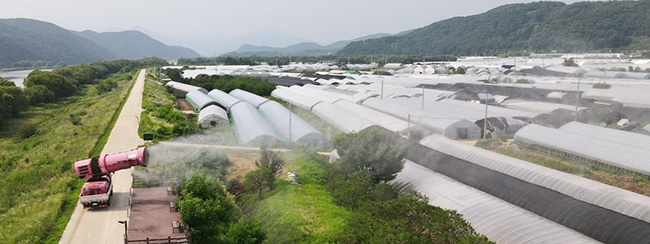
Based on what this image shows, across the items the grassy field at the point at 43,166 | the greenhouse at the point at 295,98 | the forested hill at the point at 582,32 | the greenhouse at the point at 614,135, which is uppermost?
the forested hill at the point at 582,32

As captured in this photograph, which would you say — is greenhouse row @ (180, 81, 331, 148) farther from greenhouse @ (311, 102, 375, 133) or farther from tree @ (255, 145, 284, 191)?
tree @ (255, 145, 284, 191)

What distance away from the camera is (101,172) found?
55.3 ft

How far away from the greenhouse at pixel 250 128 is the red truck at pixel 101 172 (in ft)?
30.6

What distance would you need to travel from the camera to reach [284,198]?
16766 mm

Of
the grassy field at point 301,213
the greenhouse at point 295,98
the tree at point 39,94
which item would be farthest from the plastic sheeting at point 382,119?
the tree at point 39,94

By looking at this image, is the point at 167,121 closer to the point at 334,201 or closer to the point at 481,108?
the point at 334,201

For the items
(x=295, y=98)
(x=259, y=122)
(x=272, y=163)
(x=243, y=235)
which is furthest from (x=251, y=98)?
(x=243, y=235)

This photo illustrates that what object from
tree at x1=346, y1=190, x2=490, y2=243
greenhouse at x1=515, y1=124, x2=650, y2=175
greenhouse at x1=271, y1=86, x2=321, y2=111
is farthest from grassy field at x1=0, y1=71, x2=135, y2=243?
greenhouse at x1=515, y1=124, x2=650, y2=175

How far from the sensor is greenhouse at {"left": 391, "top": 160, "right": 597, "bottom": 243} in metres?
12.3

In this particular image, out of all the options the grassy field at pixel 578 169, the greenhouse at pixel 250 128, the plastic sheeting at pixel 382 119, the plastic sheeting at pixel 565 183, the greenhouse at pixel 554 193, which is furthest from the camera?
the plastic sheeting at pixel 382 119

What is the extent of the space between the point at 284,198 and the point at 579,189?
9.71 m

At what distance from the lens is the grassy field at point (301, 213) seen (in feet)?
44.5

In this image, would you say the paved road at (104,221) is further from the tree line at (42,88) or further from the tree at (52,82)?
the tree at (52,82)

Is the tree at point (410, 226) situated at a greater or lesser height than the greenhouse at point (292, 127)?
greater
